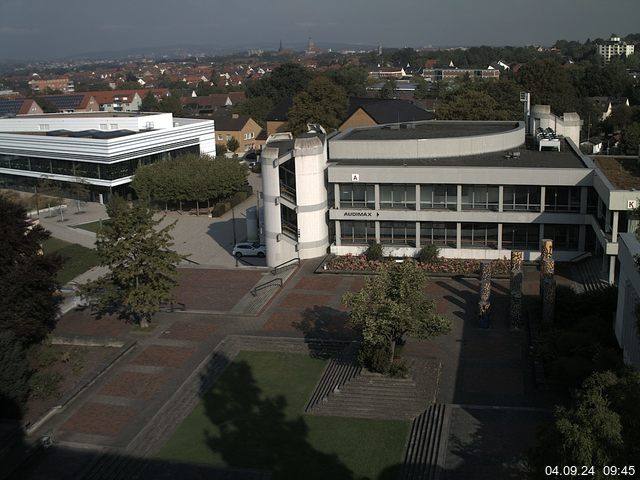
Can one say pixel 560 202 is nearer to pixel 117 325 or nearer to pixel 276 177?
pixel 276 177

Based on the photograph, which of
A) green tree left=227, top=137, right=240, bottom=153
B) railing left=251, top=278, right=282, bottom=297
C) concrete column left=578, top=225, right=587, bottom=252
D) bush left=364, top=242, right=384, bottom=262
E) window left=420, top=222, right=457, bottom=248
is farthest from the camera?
green tree left=227, top=137, right=240, bottom=153

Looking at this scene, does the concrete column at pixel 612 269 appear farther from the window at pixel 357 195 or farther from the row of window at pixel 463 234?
the window at pixel 357 195

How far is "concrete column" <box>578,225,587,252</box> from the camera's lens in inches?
1487

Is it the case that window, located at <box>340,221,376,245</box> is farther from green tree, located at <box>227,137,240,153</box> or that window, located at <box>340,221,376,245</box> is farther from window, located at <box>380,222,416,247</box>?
green tree, located at <box>227,137,240,153</box>

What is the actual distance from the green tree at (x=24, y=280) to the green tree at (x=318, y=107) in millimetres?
47887

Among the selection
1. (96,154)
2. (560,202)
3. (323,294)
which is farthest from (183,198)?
(560,202)

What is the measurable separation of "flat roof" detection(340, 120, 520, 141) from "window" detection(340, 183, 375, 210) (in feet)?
14.1

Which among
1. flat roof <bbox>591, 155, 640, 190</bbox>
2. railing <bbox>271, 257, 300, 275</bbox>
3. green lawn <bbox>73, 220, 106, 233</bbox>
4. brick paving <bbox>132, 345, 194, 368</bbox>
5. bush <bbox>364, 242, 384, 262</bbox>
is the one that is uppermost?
flat roof <bbox>591, 155, 640, 190</bbox>

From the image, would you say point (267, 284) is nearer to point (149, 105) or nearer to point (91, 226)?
point (91, 226)

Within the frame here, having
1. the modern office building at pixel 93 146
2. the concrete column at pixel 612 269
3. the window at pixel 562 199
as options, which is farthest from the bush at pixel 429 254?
the modern office building at pixel 93 146

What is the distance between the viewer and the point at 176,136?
73938mm

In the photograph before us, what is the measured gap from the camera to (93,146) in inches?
2562

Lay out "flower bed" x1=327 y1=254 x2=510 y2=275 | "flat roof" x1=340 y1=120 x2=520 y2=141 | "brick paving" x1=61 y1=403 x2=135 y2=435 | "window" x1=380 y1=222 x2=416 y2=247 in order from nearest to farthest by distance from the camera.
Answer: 1. "brick paving" x1=61 y1=403 x2=135 y2=435
2. "flower bed" x1=327 y1=254 x2=510 y2=275
3. "window" x1=380 y1=222 x2=416 y2=247
4. "flat roof" x1=340 y1=120 x2=520 y2=141

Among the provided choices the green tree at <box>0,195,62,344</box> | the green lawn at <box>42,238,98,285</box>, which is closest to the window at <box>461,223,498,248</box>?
the green lawn at <box>42,238,98,285</box>
